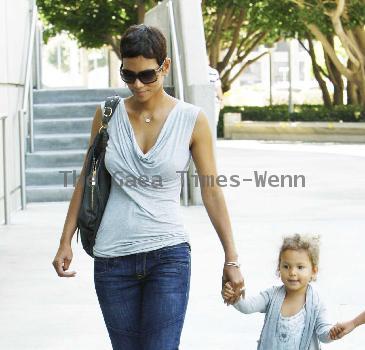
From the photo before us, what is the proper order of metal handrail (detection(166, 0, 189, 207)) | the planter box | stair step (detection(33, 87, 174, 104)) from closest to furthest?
metal handrail (detection(166, 0, 189, 207)), stair step (detection(33, 87, 174, 104)), the planter box

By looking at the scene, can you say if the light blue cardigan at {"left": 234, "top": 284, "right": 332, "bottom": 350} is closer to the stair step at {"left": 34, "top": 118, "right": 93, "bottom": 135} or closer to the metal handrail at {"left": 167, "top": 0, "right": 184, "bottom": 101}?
the metal handrail at {"left": 167, "top": 0, "right": 184, "bottom": 101}

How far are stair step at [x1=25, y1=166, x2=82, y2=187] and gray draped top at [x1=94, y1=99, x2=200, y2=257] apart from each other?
32.0 feet

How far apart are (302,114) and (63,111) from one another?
1823 cm

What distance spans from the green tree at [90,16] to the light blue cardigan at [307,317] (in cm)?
3055

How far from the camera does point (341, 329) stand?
4.14 m

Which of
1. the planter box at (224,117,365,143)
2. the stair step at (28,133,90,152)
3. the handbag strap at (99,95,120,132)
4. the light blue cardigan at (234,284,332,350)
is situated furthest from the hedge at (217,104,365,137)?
the handbag strap at (99,95,120,132)

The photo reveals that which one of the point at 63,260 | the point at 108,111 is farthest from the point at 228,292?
the point at 108,111

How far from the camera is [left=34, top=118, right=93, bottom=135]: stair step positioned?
15.0 metres

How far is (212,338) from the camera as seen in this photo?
6.38 metres

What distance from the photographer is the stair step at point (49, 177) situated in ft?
45.2

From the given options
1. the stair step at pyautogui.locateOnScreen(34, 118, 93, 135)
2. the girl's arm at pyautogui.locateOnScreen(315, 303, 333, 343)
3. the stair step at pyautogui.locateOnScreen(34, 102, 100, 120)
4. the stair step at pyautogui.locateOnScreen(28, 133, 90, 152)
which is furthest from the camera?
the stair step at pyautogui.locateOnScreen(34, 102, 100, 120)

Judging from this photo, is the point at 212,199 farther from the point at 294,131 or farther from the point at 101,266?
the point at 294,131

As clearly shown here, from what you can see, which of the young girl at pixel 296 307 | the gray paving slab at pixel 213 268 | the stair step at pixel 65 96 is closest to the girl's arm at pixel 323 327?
the young girl at pixel 296 307

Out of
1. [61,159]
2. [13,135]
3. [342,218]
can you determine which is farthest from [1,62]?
[342,218]
